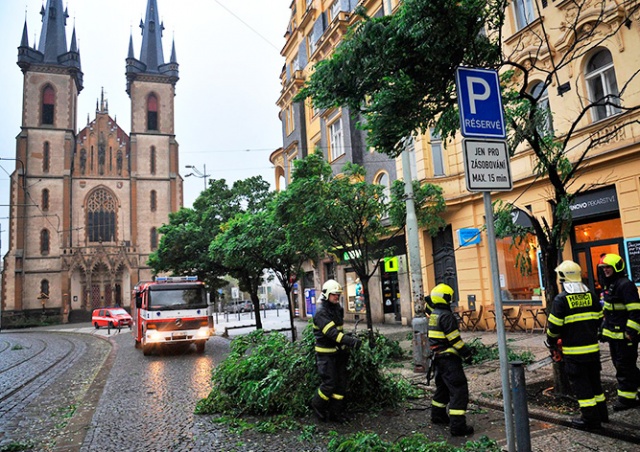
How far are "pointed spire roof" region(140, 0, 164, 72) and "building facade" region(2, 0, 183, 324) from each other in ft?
0.80

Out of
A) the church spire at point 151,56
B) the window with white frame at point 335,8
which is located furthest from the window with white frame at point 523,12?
the church spire at point 151,56

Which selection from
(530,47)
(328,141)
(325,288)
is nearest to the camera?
(325,288)

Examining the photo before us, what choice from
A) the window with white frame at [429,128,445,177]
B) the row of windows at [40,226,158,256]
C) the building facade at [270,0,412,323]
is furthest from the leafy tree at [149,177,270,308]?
the row of windows at [40,226,158,256]

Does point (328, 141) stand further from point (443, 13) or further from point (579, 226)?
point (443, 13)

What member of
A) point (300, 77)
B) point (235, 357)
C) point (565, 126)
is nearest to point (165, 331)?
point (235, 357)

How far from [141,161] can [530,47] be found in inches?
1983

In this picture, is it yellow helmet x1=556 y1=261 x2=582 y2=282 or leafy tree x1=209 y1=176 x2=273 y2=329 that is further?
leafy tree x1=209 y1=176 x2=273 y2=329

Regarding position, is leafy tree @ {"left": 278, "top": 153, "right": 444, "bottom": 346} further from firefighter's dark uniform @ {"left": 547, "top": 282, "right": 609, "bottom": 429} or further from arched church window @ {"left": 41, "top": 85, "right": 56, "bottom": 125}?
arched church window @ {"left": 41, "top": 85, "right": 56, "bottom": 125}

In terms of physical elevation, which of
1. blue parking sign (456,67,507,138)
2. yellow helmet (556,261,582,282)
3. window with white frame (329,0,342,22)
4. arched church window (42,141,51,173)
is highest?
arched church window (42,141,51,173)

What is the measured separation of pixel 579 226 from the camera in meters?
12.8

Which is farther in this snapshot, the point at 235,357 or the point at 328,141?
the point at 328,141

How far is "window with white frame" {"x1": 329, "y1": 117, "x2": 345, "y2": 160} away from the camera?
74.6ft

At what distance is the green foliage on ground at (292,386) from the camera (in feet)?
21.3

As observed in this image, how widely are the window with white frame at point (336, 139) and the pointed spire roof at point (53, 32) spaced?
156 feet
